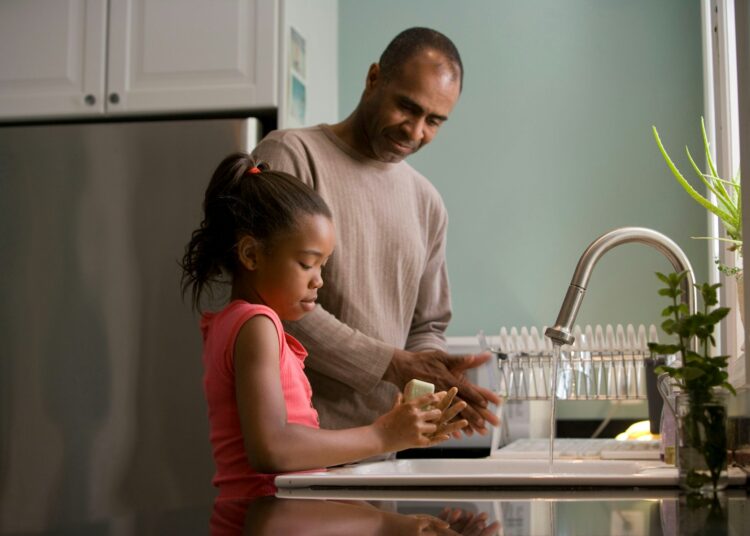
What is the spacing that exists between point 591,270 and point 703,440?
0.96 ft

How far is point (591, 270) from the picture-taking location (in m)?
1.12

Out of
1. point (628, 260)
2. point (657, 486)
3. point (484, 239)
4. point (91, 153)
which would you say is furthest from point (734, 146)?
point (91, 153)

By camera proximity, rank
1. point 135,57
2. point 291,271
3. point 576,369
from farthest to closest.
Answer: point 135,57
point 576,369
point 291,271

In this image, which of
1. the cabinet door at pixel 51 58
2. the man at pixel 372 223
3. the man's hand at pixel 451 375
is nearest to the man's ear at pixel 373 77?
the man at pixel 372 223

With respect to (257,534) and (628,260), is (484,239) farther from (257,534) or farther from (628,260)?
(257,534)

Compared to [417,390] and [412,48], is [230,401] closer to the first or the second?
[417,390]

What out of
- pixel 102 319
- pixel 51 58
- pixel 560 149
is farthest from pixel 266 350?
pixel 560 149

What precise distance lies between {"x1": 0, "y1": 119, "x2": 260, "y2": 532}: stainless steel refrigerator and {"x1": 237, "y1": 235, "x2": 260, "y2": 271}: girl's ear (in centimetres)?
133

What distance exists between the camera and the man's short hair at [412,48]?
1.79 metres

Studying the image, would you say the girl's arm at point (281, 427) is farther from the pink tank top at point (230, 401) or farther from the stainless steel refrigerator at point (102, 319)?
the stainless steel refrigerator at point (102, 319)

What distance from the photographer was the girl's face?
127cm

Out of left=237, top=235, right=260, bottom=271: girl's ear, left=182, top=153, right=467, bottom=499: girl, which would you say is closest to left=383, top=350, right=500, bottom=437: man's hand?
left=182, top=153, right=467, bottom=499: girl

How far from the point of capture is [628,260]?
10.2 feet

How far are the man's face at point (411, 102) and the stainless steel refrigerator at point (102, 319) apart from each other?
85cm
